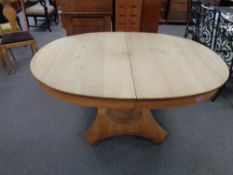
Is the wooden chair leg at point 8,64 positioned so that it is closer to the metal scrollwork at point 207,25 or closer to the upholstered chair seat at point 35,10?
the upholstered chair seat at point 35,10

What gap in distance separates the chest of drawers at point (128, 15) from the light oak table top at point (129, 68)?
0.95 metres

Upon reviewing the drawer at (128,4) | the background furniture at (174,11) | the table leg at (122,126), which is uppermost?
the drawer at (128,4)

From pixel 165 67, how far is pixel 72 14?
1653 mm

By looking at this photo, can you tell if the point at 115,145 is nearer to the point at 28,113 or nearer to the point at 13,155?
the point at 13,155

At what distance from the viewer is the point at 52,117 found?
1.83 metres

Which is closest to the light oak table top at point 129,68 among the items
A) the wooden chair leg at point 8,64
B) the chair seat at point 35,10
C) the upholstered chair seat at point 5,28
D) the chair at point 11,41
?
the chair at point 11,41

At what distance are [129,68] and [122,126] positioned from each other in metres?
0.59

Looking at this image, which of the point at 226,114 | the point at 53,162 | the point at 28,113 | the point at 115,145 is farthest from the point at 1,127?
the point at 226,114

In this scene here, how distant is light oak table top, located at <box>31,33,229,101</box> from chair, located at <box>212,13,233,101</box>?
71 centimetres

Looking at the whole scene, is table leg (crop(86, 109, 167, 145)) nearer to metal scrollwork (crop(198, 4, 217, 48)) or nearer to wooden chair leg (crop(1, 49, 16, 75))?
metal scrollwork (crop(198, 4, 217, 48))

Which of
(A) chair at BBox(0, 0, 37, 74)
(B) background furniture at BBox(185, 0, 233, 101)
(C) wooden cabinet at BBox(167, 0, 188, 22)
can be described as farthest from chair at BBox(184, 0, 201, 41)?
(A) chair at BBox(0, 0, 37, 74)

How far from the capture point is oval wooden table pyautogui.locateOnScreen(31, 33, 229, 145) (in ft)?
3.00

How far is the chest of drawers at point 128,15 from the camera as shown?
2.33 m

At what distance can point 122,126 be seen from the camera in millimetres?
1550
